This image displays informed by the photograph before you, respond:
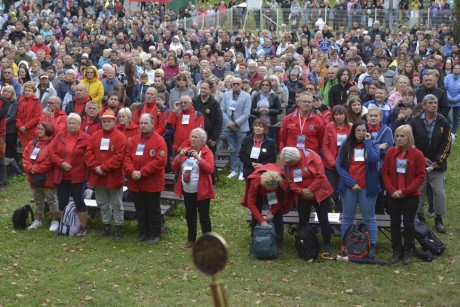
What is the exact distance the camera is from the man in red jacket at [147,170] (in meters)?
10.3

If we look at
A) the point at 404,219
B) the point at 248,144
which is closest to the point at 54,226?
the point at 248,144

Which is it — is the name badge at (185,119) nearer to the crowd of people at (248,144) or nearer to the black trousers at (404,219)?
the crowd of people at (248,144)

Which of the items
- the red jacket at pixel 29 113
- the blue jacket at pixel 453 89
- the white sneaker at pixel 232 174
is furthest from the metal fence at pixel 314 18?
the red jacket at pixel 29 113

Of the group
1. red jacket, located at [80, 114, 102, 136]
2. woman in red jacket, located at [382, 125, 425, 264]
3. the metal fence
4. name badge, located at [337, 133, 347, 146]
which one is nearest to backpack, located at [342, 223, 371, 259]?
woman in red jacket, located at [382, 125, 425, 264]

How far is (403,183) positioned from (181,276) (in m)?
2.83

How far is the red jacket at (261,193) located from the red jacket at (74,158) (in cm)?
236

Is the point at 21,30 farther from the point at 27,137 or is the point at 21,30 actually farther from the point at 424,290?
the point at 424,290

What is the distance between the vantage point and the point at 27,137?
1421 centimetres

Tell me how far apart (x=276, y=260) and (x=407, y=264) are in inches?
62.1

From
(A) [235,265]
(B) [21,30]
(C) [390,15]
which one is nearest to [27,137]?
(A) [235,265]

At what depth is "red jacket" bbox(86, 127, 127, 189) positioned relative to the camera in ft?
34.4

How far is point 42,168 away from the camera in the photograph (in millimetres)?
10961

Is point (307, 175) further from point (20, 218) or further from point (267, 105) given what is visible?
point (20, 218)

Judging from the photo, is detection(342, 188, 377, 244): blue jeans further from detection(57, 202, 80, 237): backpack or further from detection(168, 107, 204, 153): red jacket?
detection(57, 202, 80, 237): backpack
